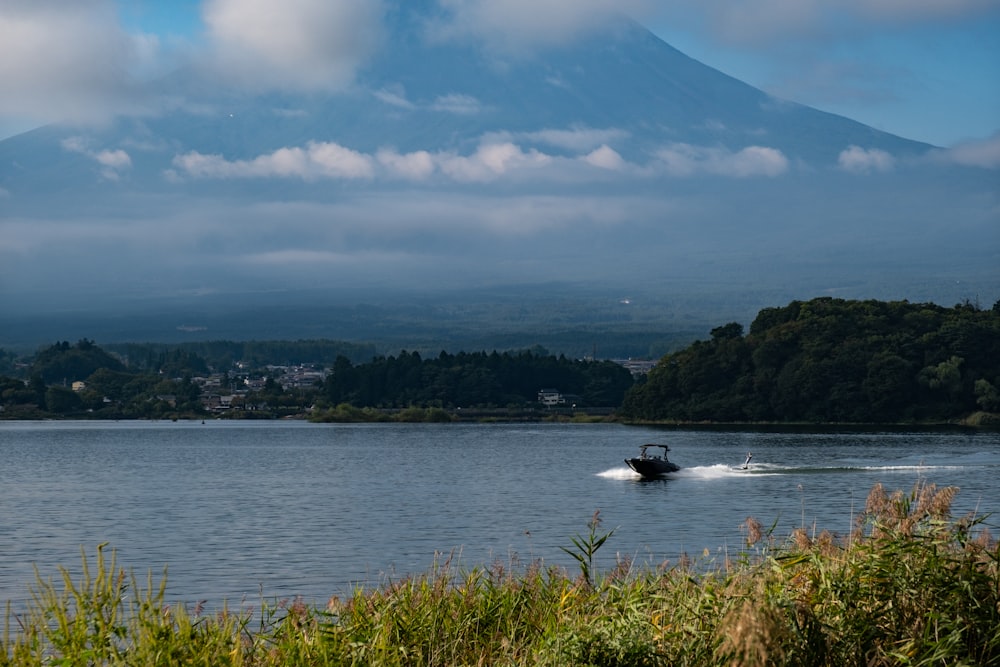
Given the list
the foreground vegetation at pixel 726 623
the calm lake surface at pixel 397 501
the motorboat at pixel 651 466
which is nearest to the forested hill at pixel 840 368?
the calm lake surface at pixel 397 501

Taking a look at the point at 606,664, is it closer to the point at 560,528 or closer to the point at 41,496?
the point at 560,528

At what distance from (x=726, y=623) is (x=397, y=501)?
5210 cm

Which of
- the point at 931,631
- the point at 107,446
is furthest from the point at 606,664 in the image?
the point at 107,446

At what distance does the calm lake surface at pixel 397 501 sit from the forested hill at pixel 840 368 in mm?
18599

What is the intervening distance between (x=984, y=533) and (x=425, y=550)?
2843 cm

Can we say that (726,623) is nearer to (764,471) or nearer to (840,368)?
(764,471)

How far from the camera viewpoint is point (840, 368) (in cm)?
15112

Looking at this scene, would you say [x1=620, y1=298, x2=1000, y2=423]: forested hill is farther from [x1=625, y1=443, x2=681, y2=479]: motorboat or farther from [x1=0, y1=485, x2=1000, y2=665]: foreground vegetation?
[x1=0, y1=485, x2=1000, y2=665]: foreground vegetation

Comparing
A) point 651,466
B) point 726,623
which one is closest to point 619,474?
point 651,466

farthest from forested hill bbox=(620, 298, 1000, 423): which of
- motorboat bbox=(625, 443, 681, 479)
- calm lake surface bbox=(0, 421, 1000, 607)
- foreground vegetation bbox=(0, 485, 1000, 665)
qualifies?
foreground vegetation bbox=(0, 485, 1000, 665)

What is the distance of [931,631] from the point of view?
12.1 metres

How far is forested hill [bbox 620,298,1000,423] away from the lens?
149500 mm

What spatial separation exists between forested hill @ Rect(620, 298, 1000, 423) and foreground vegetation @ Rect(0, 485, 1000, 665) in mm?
138703

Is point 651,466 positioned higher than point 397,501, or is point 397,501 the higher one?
point 651,466
